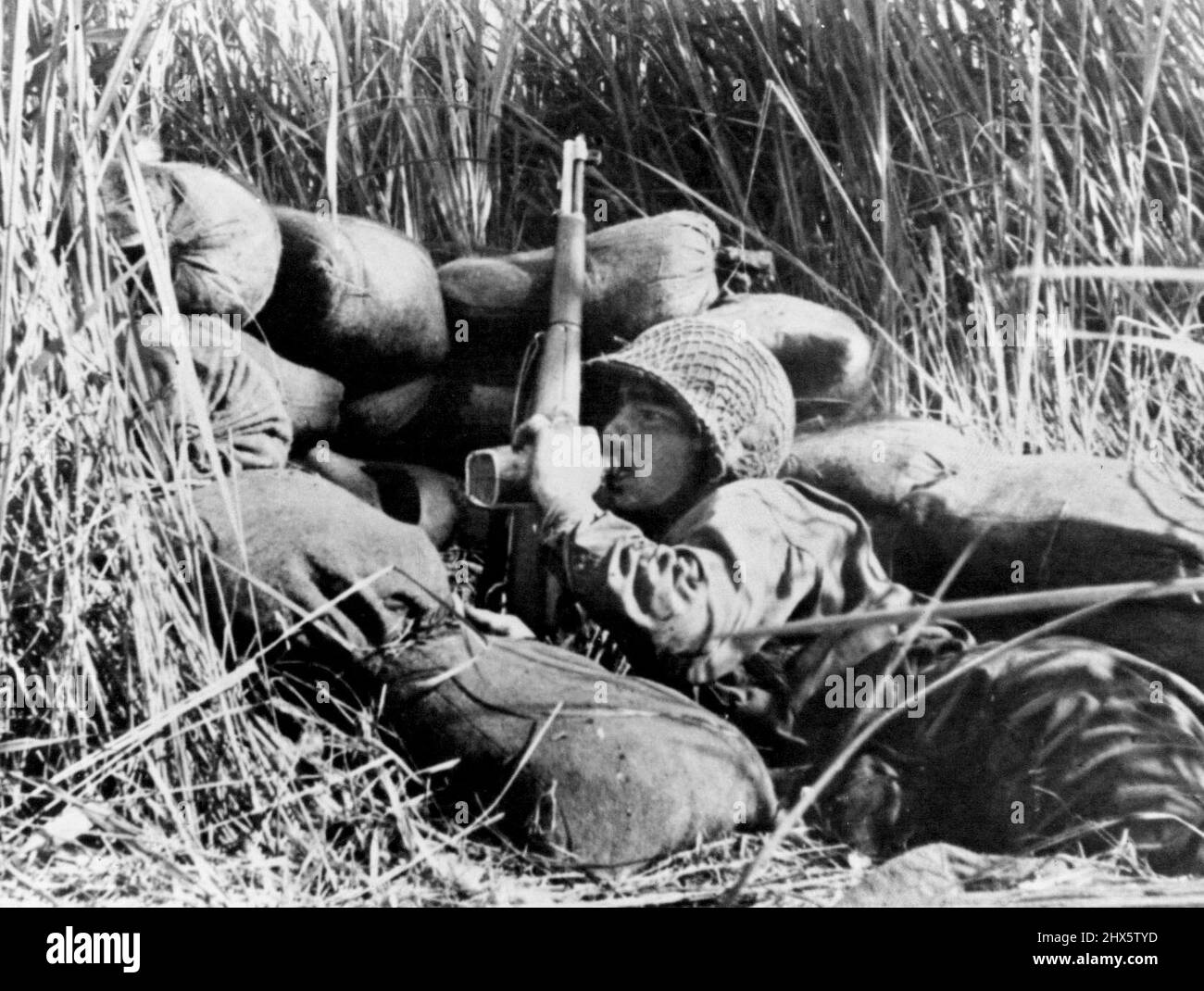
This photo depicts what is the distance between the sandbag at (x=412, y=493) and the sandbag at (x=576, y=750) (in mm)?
248

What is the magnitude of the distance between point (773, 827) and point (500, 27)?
1.70 meters

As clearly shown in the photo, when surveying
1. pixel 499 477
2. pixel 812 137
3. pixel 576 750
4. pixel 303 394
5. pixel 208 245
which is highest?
pixel 812 137

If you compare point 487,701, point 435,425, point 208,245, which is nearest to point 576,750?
point 487,701

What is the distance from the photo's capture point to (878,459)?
3102 mm

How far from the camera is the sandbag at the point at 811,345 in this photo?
10.5 feet

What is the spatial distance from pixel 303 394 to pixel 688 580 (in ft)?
2.67

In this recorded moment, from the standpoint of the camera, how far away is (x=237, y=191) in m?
3.15

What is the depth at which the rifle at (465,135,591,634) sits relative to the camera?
9.84ft
